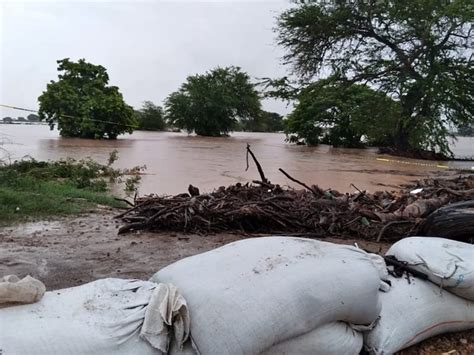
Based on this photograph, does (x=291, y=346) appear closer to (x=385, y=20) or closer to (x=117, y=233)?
(x=117, y=233)

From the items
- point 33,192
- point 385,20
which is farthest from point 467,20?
point 33,192

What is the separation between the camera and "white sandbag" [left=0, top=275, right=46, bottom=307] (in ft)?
4.20

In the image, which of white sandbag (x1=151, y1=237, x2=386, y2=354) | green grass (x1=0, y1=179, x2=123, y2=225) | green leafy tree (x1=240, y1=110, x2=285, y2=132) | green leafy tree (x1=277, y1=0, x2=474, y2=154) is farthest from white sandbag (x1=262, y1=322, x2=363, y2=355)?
green leafy tree (x1=240, y1=110, x2=285, y2=132)

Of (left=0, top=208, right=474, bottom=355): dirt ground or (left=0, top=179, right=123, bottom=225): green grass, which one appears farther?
(left=0, top=179, right=123, bottom=225): green grass

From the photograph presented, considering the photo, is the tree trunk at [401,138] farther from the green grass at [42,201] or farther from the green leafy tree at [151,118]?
the green leafy tree at [151,118]

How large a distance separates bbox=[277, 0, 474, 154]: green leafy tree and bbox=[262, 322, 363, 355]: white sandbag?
14770 millimetres

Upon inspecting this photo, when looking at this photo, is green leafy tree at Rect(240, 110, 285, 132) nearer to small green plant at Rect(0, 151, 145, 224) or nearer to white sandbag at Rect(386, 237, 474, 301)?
small green plant at Rect(0, 151, 145, 224)

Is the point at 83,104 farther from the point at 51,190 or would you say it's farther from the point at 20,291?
the point at 20,291

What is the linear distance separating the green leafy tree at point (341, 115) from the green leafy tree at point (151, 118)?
13.9 meters

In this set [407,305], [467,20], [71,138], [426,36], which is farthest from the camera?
[71,138]

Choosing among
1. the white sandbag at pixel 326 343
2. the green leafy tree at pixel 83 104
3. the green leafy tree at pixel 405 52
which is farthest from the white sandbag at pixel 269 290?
the green leafy tree at pixel 83 104

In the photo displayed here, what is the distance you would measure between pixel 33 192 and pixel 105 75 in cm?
1851

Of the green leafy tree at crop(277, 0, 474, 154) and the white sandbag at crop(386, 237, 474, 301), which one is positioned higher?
the green leafy tree at crop(277, 0, 474, 154)

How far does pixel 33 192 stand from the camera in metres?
4.89
